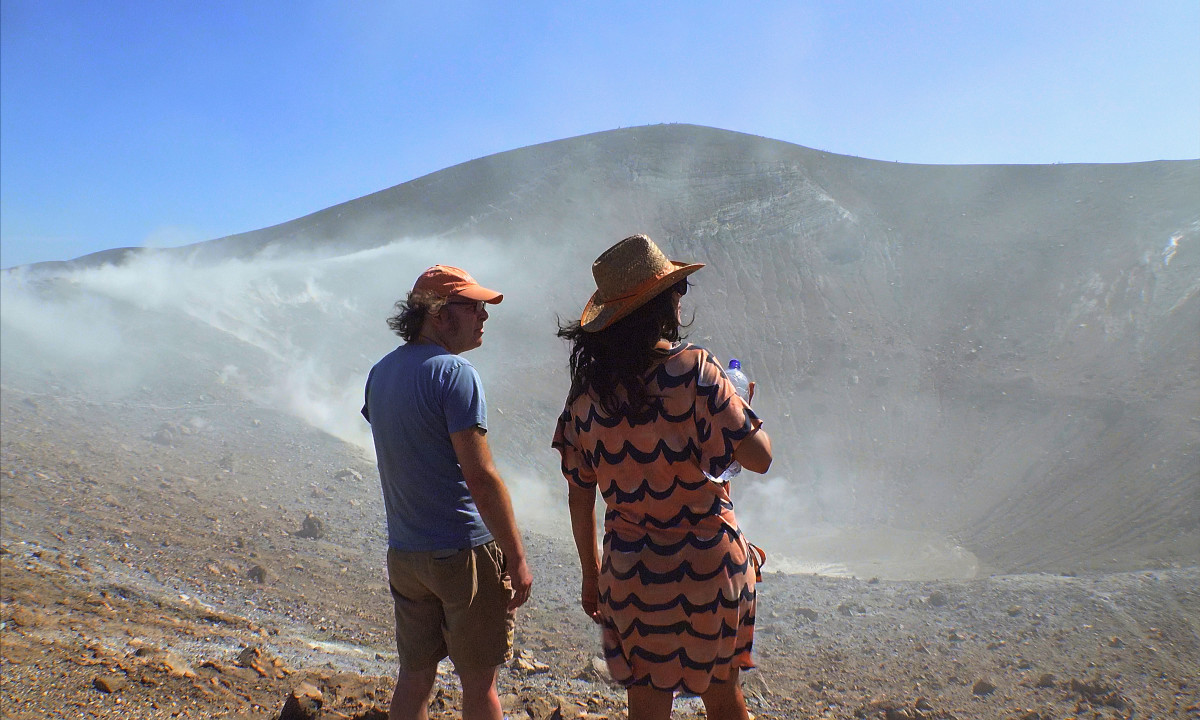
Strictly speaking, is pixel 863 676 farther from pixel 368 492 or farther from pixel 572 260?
pixel 572 260

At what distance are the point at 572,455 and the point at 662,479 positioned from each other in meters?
0.29

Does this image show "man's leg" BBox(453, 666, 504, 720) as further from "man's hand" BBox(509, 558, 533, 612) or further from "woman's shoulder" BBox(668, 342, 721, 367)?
"woman's shoulder" BBox(668, 342, 721, 367)

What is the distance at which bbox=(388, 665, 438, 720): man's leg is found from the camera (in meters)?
2.34

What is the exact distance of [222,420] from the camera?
948 centimetres

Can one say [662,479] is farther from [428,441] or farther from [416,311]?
[416,311]

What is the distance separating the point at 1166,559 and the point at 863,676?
4.97 metres

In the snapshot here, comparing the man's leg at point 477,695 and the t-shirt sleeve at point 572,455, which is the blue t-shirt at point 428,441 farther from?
the man's leg at point 477,695

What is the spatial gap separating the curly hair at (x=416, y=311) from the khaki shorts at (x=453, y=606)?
2.27ft

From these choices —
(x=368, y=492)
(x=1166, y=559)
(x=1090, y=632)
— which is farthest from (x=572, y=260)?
(x=1090, y=632)

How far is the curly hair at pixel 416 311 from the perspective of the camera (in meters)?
2.27

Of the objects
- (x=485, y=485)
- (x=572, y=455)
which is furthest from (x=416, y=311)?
(x=572, y=455)

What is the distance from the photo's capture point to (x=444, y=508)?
7.16 ft

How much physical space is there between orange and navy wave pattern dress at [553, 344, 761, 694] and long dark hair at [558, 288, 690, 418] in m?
0.03

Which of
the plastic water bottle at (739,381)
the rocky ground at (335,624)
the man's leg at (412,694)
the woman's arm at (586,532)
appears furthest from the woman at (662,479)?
the rocky ground at (335,624)
